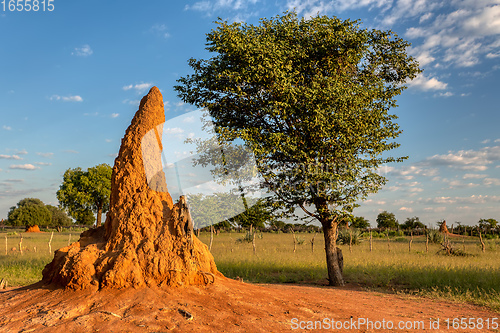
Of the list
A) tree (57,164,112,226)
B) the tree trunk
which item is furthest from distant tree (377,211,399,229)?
the tree trunk

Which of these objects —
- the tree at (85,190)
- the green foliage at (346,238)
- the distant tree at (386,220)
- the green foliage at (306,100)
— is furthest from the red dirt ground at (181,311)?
the distant tree at (386,220)

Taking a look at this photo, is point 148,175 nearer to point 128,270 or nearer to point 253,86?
point 128,270

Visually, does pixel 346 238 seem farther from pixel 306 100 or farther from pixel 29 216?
pixel 29 216

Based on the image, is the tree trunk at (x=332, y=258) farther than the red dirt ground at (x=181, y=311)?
Yes

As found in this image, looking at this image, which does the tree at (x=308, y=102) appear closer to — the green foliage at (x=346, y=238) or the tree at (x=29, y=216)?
the green foliage at (x=346, y=238)

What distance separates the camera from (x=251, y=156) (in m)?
13.6

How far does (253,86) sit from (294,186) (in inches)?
158

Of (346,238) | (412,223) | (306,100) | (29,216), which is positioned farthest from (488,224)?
(29,216)

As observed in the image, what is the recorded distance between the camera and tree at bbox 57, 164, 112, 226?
50.3 meters

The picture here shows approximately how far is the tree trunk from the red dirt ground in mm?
5445

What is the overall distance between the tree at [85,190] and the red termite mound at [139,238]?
149 ft

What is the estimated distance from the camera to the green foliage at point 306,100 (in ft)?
40.0

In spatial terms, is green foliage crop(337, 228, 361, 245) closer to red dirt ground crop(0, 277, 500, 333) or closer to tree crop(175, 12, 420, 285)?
tree crop(175, 12, 420, 285)

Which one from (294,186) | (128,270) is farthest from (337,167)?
(128,270)
